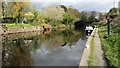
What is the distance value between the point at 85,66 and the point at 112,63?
1.16 metres

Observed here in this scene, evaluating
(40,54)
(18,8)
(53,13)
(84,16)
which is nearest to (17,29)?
(18,8)

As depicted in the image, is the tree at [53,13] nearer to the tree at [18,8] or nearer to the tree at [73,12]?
the tree at [73,12]

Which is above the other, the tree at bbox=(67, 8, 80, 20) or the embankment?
the embankment

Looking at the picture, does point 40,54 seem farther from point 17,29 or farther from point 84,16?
point 84,16

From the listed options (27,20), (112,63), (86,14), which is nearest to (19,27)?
(27,20)

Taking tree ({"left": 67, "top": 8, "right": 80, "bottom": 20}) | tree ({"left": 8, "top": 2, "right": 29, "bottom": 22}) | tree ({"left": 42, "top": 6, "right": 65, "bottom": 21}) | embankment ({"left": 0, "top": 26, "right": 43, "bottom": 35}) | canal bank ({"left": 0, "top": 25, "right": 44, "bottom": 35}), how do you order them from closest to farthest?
1. embankment ({"left": 0, "top": 26, "right": 43, "bottom": 35})
2. canal bank ({"left": 0, "top": 25, "right": 44, "bottom": 35})
3. tree ({"left": 8, "top": 2, "right": 29, "bottom": 22})
4. tree ({"left": 42, "top": 6, "right": 65, "bottom": 21})
5. tree ({"left": 67, "top": 8, "right": 80, "bottom": 20})

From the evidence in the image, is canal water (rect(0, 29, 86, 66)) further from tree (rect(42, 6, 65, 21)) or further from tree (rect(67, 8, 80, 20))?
tree (rect(67, 8, 80, 20))

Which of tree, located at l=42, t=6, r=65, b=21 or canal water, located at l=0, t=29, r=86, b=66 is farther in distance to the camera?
tree, located at l=42, t=6, r=65, b=21

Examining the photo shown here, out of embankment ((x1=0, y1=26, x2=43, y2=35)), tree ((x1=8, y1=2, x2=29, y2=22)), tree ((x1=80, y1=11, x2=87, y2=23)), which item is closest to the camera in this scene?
embankment ((x1=0, y1=26, x2=43, y2=35))

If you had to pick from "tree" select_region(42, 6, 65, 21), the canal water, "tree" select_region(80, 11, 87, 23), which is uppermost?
the canal water

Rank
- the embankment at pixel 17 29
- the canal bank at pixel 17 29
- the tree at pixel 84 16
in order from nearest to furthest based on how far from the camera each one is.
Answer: the embankment at pixel 17 29 < the canal bank at pixel 17 29 < the tree at pixel 84 16

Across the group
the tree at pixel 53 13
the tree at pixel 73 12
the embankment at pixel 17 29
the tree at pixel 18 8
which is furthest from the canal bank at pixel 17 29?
the tree at pixel 73 12

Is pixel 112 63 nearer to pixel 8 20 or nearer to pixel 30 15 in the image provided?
pixel 8 20

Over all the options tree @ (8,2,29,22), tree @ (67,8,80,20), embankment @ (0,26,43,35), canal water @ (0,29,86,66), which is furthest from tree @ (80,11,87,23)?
canal water @ (0,29,86,66)
